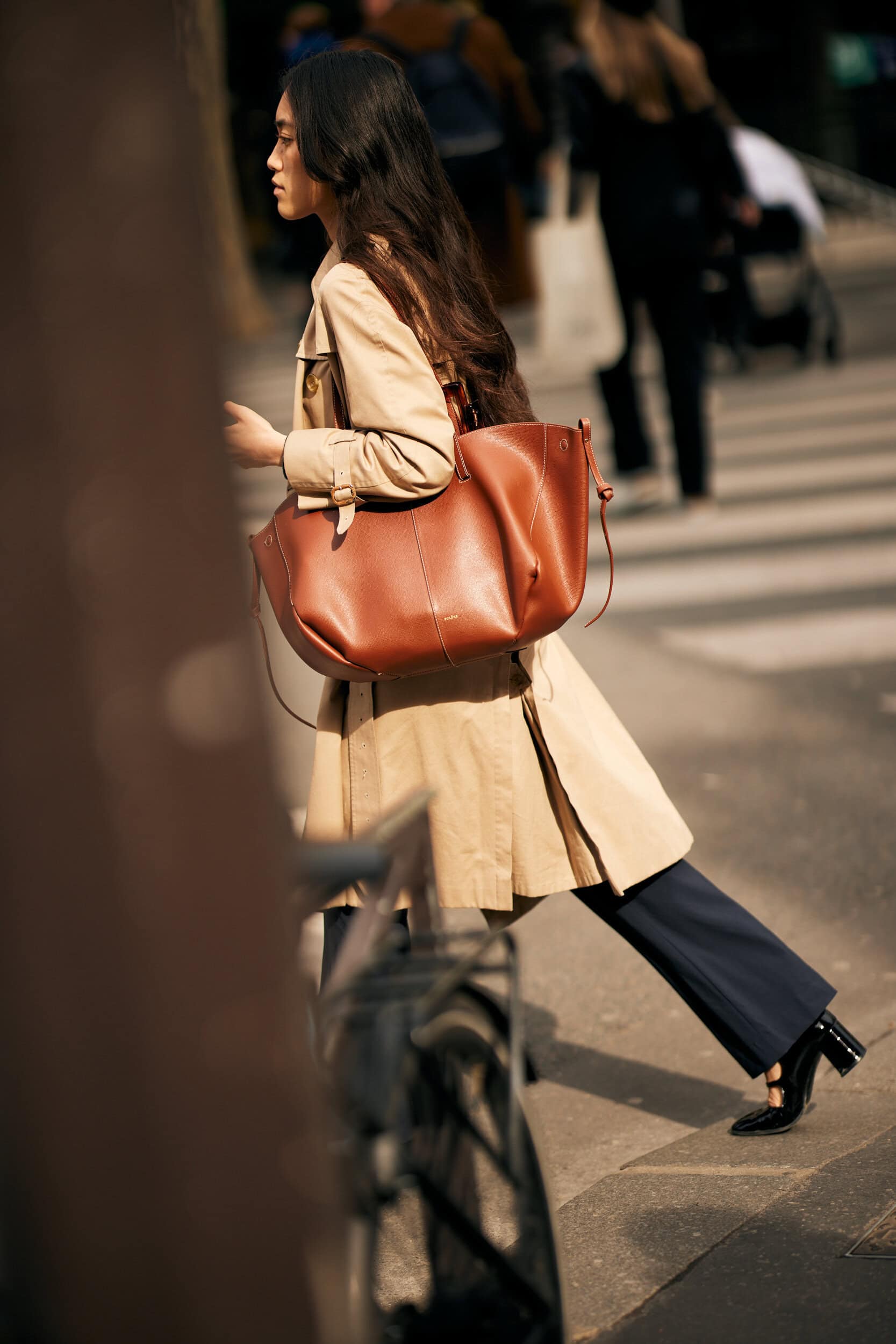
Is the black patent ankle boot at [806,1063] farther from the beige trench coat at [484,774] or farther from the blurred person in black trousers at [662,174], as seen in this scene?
the blurred person in black trousers at [662,174]

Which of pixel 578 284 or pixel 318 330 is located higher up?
pixel 318 330

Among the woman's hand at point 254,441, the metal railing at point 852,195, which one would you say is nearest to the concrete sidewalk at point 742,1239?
the woman's hand at point 254,441

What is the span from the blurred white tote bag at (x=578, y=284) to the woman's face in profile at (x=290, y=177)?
5459mm

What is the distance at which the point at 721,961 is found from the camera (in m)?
3.11

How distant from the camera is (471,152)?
31.4ft

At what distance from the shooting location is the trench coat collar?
285cm

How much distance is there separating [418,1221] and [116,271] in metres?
1.21

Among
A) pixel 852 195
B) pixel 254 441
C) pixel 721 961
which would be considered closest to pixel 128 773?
pixel 254 441

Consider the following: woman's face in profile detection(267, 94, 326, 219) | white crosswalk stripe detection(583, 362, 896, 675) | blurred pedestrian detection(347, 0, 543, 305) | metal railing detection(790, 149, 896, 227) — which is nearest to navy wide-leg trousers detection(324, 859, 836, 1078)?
woman's face in profile detection(267, 94, 326, 219)

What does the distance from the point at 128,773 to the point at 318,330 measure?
5.55 ft

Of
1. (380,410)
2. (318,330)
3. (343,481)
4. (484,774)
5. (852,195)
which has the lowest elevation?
(852,195)

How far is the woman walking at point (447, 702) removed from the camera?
110 inches

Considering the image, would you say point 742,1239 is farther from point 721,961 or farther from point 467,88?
point 467,88

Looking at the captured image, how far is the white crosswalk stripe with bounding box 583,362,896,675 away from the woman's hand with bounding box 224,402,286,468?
3.71 m
